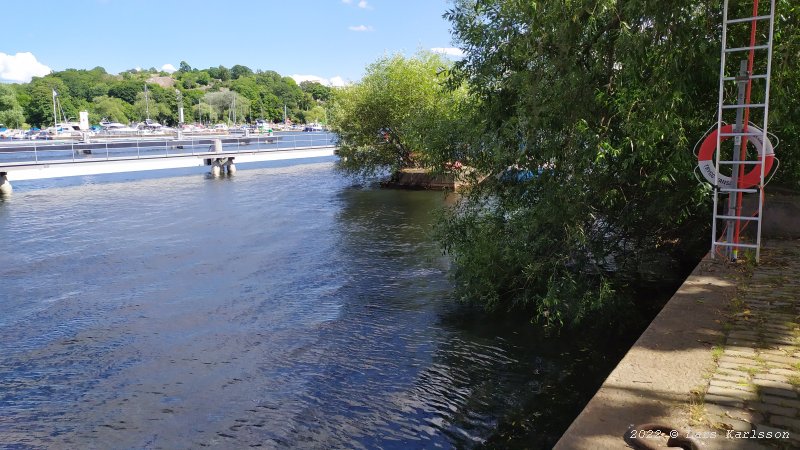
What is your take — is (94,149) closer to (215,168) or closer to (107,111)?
(215,168)

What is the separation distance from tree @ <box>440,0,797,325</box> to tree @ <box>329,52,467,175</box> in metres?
19.9

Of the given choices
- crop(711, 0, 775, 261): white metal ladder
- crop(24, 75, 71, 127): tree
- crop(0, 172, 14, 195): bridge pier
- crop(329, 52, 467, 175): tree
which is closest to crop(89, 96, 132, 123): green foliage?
crop(24, 75, 71, 127): tree

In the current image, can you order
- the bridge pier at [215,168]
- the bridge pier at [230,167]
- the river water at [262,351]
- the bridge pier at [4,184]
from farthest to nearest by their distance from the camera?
the bridge pier at [230,167] → the bridge pier at [215,168] → the bridge pier at [4,184] → the river water at [262,351]

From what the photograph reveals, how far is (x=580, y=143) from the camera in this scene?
828cm

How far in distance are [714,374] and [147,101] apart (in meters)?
143

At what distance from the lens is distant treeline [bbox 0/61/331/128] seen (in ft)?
389

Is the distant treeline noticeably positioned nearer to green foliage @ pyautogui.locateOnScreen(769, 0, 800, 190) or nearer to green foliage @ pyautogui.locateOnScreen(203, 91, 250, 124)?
green foliage @ pyautogui.locateOnScreen(203, 91, 250, 124)

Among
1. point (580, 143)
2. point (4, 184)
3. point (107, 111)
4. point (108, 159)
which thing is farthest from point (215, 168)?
point (107, 111)

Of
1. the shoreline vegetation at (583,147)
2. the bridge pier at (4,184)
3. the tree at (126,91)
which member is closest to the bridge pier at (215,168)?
the bridge pier at (4,184)

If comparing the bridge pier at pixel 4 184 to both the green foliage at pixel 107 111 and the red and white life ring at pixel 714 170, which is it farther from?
the green foliage at pixel 107 111

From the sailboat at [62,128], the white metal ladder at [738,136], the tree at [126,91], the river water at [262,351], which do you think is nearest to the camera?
the river water at [262,351]

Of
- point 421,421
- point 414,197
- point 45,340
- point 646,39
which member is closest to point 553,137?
point 646,39

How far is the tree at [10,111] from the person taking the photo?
111 m

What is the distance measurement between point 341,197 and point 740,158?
2269cm
